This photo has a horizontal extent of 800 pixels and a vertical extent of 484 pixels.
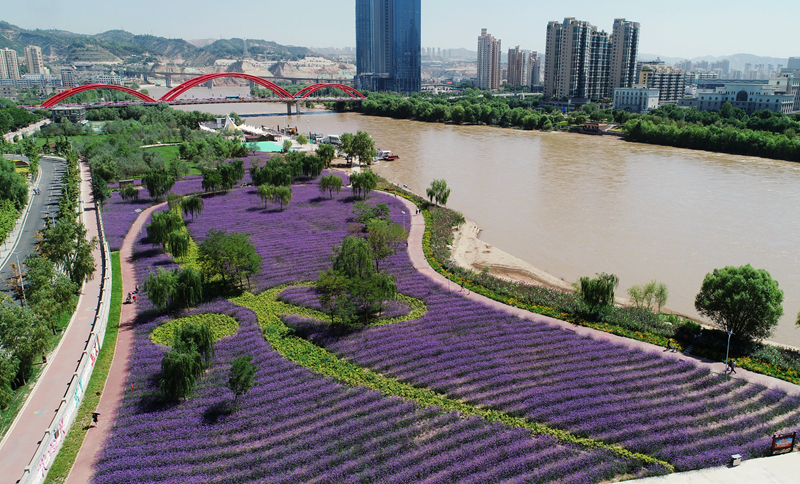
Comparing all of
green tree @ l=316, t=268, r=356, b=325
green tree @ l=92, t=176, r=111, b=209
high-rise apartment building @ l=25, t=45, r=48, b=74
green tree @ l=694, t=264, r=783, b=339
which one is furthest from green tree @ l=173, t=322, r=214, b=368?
high-rise apartment building @ l=25, t=45, r=48, b=74

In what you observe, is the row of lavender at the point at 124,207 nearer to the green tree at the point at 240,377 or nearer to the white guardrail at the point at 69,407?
the white guardrail at the point at 69,407

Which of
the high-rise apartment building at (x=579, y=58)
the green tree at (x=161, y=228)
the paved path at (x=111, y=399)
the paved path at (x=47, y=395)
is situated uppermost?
the high-rise apartment building at (x=579, y=58)

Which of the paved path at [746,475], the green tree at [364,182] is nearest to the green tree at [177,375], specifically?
the paved path at [746,475]

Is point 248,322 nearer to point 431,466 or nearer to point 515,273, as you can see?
point 431,466

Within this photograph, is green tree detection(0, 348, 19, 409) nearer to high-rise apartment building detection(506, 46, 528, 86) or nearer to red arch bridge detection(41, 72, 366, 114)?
red arch bridge detection(41, 72, 366, 114)

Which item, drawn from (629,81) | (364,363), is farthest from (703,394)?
(629,81)

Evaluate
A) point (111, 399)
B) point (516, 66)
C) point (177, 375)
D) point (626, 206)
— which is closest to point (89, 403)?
point (111, 399)
